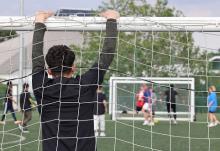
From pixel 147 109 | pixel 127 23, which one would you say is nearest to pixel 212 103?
pixel 147 109

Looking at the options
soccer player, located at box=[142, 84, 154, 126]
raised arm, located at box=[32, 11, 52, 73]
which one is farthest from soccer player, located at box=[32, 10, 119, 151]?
soccer player, located at box=[142, 84, 154, 126]

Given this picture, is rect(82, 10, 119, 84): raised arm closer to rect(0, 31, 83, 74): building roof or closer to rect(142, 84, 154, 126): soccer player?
rect(0, 31, 83, 74): building roof

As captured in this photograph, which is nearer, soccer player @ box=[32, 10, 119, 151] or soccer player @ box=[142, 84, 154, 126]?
soccer player @ box=[32, 10, 119, 151]

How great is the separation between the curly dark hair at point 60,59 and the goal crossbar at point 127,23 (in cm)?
169

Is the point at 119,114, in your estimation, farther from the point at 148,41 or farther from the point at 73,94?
the point at 73,94

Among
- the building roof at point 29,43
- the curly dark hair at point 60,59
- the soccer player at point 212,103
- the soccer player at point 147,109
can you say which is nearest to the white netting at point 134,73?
the building roof at point 29,43

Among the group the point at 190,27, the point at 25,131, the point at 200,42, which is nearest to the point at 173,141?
the point at 25,131

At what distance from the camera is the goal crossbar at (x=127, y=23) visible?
535 centimetres

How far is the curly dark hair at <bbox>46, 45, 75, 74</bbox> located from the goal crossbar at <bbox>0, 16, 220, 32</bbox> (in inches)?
66.7

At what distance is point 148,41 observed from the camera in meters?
27.0

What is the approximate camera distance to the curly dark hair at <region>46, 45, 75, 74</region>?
3.62 metres

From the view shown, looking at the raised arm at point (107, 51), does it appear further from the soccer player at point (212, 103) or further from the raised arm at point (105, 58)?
the soccer player at point (212, 103)

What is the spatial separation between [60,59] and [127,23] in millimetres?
1866

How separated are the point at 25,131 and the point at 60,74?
12.7 m
